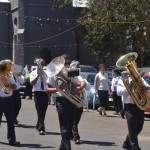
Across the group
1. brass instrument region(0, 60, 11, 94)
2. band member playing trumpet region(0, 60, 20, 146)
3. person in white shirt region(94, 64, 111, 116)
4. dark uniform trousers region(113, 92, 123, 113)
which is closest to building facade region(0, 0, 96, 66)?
dark uniform trousers region(113, 92, 123, 113)

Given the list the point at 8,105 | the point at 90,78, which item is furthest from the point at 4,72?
the point at 90,78

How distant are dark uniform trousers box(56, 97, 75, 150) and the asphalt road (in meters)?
1.24

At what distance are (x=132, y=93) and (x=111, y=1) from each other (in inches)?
925

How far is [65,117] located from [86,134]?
351cm

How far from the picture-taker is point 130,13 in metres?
30.6

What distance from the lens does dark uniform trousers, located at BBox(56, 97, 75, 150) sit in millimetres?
9078

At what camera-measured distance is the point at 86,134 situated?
1255 cm

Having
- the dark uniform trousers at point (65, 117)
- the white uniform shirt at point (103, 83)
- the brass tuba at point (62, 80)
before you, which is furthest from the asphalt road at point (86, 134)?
the brass tuba at point (62, 80)

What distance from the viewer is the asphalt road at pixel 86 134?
10625mm

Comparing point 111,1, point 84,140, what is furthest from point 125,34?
point 84,140

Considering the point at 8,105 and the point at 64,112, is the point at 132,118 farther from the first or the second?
the point at 8,105

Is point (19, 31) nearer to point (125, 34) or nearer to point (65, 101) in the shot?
point (125, 34)

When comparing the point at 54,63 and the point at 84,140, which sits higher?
the point at 54,63

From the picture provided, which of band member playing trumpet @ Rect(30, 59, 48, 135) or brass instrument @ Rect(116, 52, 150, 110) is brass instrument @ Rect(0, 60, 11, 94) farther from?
brass instrument @ Rect(116, 52, 150, 110)
